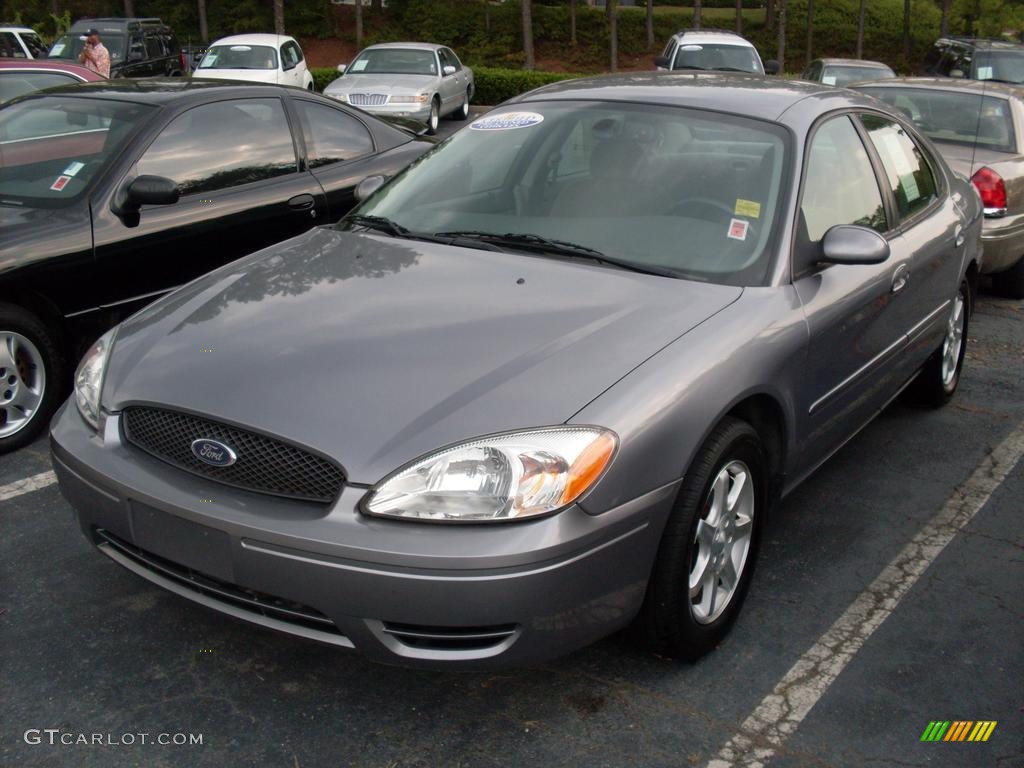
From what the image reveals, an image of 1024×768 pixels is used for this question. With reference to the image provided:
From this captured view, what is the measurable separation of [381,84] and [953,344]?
13.5m

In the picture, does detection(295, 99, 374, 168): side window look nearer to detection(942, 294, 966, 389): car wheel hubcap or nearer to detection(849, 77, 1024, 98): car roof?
detection(942, 294, 966, 389): car wheel hubcap

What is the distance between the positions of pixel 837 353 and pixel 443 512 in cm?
176

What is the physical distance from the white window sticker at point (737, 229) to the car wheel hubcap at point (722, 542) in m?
0.79

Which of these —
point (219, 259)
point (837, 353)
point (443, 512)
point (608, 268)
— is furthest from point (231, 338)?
point (219, 259)

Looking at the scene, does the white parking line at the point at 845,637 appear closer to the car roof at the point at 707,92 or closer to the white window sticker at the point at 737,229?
the white window sticker at the point at 737,229

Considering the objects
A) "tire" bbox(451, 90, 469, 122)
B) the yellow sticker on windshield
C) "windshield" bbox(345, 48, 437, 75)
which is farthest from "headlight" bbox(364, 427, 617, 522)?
"tire" bbox(451, 90, 469, 122)

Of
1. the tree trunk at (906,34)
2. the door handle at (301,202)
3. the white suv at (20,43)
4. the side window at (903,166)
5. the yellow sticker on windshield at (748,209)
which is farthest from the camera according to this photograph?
the tree trunk at (906,34)

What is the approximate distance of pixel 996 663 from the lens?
3.19 metres

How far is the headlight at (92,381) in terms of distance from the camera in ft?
10.1

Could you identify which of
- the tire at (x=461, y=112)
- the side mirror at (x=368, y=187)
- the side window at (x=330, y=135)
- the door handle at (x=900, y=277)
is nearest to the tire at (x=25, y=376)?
the side mirror at (x=368, y=187)

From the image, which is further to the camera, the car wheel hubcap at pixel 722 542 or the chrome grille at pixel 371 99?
the chrome grille at pixel 371 99

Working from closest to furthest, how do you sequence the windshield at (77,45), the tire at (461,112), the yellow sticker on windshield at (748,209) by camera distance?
the yellow sticker on windshield at (748,209), the windshield at (77,45), the tire at (461,112)

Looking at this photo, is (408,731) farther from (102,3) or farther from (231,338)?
(102,3)

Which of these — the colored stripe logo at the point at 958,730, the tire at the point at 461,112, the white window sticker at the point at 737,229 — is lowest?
the colored stripe logo at the point at 958,730
